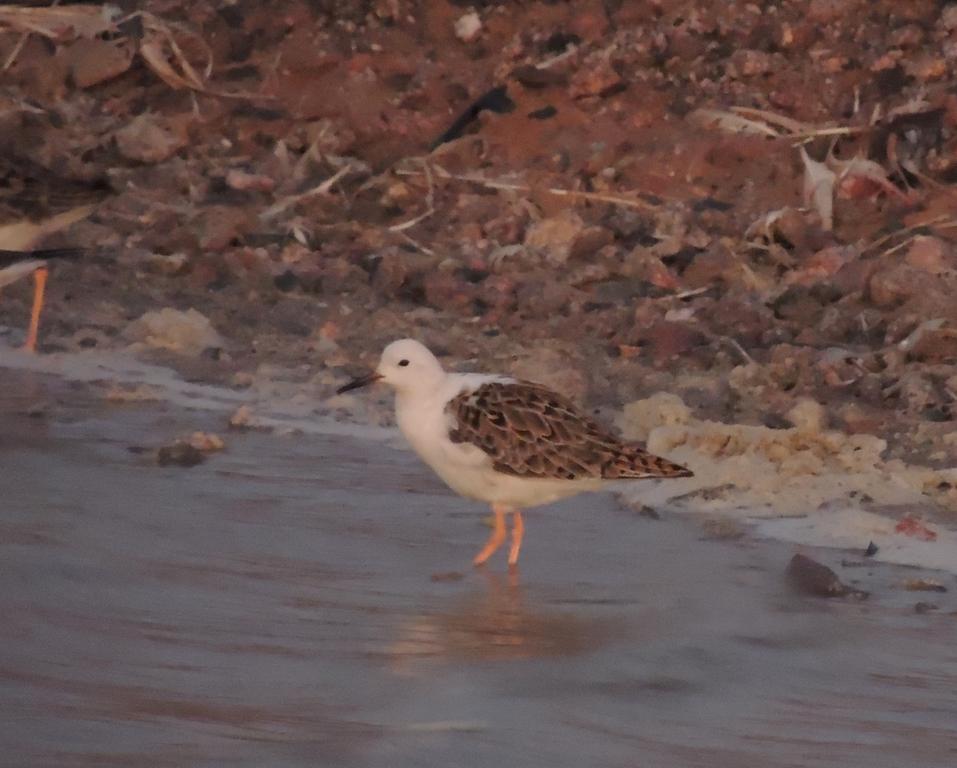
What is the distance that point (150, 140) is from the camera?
1230cm

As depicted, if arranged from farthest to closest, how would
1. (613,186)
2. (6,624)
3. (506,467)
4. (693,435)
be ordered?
(613,186) → (693,435) → (506,467) → (6,624)

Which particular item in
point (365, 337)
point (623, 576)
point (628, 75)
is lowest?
point (623, 576)

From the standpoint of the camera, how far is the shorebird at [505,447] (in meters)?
6.88

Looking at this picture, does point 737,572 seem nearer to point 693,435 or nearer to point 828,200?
point 693,435

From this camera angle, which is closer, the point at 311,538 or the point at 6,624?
the point at 6,624

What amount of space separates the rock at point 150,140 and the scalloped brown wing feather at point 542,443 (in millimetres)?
5580

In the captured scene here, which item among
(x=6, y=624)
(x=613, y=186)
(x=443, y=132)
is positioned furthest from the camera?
(x=443, y=132)

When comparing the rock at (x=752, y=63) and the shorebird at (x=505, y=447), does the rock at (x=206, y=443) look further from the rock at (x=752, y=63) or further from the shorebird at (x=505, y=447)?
the rock at (x=752, y=63)

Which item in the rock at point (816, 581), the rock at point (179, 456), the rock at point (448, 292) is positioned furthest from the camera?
the rock at point (448, 292)

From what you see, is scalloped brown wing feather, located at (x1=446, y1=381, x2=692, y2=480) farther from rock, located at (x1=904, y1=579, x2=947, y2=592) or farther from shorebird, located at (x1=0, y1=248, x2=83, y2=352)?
shorebird, located at (x1=0, y1=248, x2=83, y2=352)

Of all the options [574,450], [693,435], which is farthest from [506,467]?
[693,435]

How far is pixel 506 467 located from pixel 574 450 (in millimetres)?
246

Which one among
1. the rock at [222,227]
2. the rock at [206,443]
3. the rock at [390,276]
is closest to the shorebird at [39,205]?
the rock at [222,227]

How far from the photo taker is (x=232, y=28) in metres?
13.4
